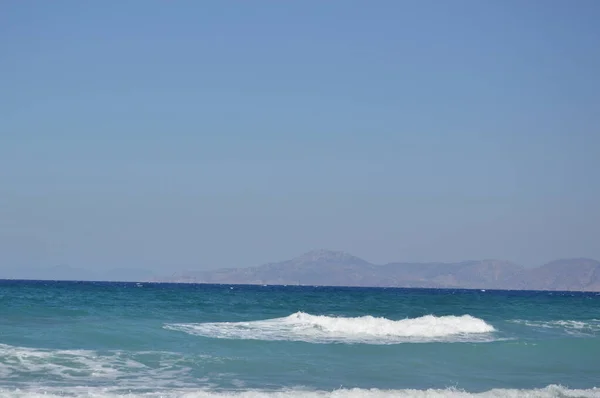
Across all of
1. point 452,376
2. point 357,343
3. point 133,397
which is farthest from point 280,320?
point 133,397

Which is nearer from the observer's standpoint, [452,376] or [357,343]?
[452,376]

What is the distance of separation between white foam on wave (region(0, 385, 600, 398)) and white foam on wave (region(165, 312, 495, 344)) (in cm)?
881

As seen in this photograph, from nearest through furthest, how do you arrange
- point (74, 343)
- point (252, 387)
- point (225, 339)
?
point (252, 387) < point (74, 343) < point (225, 339)

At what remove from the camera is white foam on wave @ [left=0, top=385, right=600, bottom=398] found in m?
16.4

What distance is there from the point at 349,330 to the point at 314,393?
13.4 m

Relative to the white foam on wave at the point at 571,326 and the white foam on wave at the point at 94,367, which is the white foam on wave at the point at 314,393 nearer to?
the white foam on wave at the point at 94,367

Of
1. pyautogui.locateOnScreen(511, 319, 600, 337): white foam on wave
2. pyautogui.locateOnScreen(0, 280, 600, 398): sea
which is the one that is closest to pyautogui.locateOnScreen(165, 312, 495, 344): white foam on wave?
pyautogui.locateOnScreen(0, 280, 600, 398): sea

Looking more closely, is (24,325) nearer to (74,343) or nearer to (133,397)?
(74,343)

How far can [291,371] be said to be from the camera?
2016 cm

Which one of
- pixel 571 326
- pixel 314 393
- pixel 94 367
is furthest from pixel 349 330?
pixel 314 393

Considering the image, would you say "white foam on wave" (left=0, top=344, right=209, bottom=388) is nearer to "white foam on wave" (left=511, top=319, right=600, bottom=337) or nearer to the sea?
the sea

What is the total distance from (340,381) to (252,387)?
214 cm

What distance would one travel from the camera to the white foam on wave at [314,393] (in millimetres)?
16359

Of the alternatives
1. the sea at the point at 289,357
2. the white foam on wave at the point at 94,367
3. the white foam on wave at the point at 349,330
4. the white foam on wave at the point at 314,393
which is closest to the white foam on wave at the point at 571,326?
the sea at the point at 289,357
